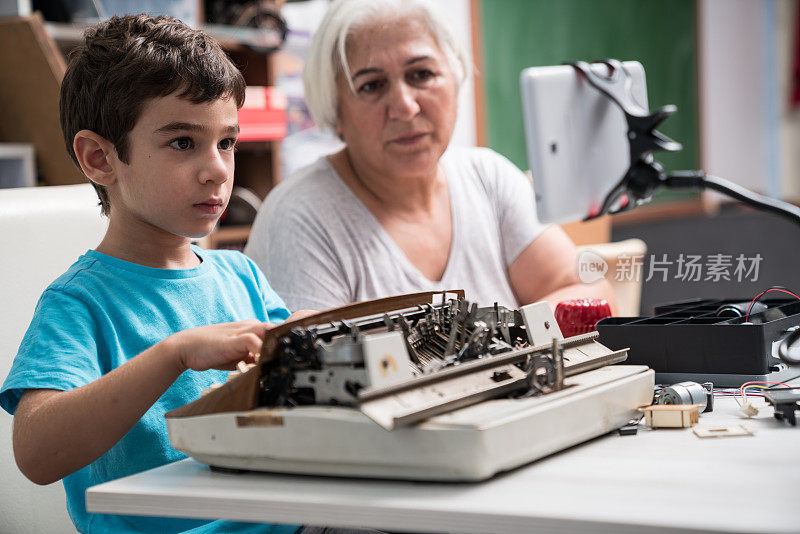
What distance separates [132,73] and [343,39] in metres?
0.75

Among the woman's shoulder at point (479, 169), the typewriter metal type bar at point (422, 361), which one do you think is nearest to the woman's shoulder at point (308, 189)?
the woman's shoulder at point (479, 169)

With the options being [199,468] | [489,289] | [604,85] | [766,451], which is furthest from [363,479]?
[489,289]

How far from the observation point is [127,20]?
1.23 meters

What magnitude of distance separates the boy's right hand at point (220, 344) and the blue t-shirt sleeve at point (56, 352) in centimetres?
14

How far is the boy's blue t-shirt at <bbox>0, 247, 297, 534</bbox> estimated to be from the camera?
99cm

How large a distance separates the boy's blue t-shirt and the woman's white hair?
73 cm

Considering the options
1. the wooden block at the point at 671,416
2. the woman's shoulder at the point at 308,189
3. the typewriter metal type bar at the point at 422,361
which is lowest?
the wooden block at the point at 671,416

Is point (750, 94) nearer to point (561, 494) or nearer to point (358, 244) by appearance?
point (358, 244)

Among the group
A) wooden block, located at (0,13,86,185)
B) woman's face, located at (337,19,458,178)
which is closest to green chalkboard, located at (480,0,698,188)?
wooden block, located at (0,13,86,185)

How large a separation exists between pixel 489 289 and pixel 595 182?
601 millimetres

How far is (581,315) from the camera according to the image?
131cm

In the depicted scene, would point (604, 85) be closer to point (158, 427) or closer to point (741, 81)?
point (158, 427)

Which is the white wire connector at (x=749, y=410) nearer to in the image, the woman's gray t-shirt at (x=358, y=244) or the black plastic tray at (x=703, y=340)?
the black plastic tray at (x=703, y=340)

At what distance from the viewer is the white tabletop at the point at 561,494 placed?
2.11 ft
